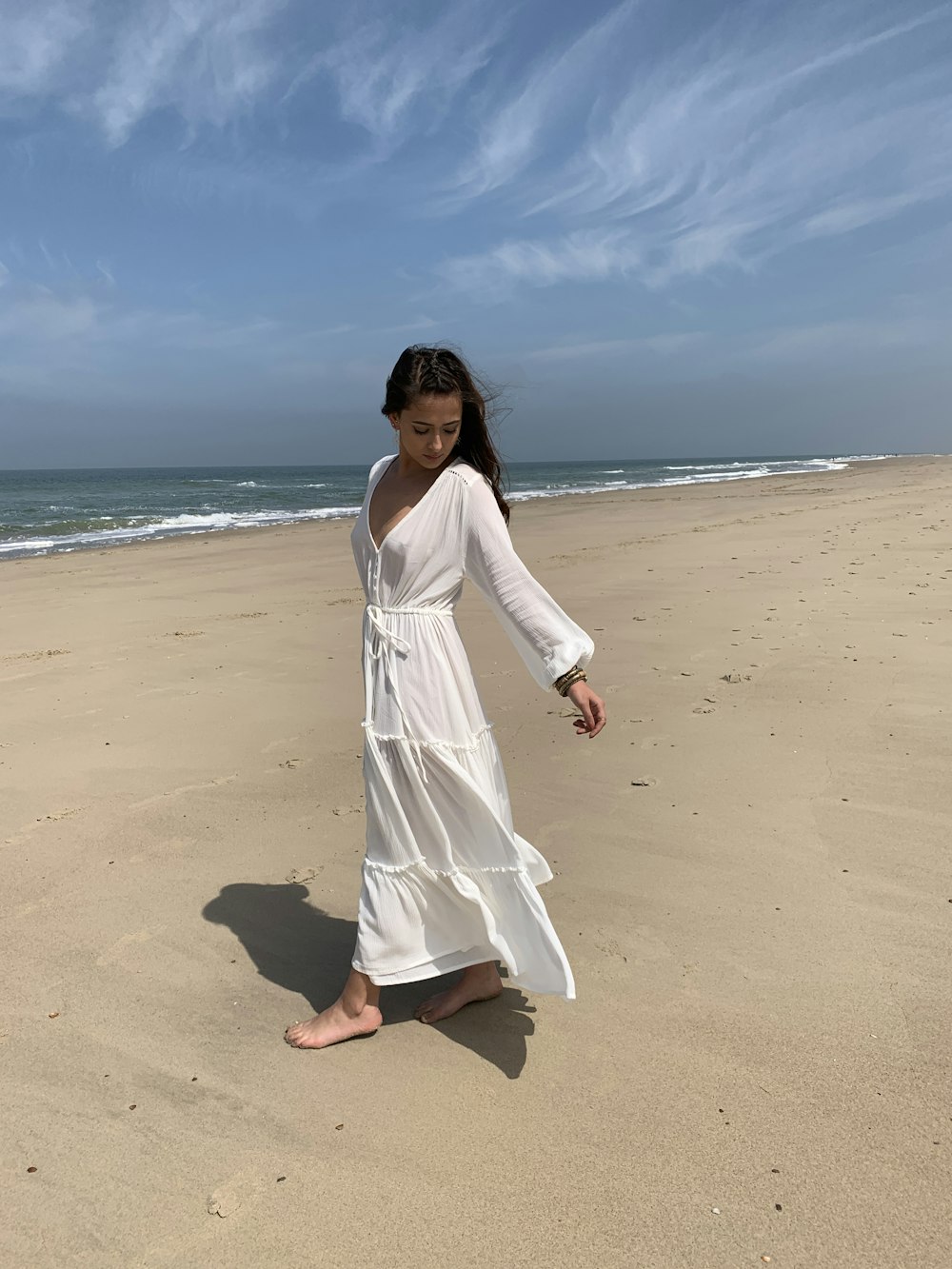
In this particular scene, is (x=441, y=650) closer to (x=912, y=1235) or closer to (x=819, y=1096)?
(x=819, y=1096)

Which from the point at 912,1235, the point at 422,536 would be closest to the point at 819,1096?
the point at 912,1235

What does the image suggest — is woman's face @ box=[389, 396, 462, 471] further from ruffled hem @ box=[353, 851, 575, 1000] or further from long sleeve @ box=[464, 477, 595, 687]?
ruffled hem @ box=[353, 851, 575, 1000]

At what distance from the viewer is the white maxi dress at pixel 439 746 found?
225cm

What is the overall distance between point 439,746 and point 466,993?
76 centimetres

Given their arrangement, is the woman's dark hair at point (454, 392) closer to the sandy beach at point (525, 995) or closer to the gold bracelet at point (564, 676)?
the gold bracelet at point (564, 676)

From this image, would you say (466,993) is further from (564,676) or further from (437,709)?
(564,676)

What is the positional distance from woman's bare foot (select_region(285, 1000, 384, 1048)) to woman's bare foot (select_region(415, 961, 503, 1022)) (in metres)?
0.16

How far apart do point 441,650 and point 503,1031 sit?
103 centimetres

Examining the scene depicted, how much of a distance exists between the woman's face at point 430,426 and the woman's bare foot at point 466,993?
1399mm

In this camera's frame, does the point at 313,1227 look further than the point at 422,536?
No

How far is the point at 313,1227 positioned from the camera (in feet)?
5.65

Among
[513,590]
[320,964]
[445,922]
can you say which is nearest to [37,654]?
[320,964]

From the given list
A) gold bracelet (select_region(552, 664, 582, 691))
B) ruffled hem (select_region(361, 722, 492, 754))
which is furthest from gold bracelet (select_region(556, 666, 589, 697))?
ruffled hem (select_region(361, 722, 492, 754))

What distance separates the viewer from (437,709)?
2258 mm
